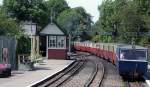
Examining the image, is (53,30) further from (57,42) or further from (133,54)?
(133,54)

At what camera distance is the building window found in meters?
59.0

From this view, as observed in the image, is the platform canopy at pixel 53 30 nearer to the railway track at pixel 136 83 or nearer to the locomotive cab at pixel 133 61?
the railway track at pixel 136 83

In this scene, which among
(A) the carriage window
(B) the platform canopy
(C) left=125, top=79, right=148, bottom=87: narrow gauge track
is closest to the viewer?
(C) left=125, top=79, right=148, bottom=87: narrow gauge track

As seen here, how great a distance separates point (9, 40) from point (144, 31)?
48.2m

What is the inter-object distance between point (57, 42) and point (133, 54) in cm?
2830

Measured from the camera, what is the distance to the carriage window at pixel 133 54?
102 feet

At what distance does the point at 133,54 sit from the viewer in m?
31.2

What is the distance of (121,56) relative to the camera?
31594 mm

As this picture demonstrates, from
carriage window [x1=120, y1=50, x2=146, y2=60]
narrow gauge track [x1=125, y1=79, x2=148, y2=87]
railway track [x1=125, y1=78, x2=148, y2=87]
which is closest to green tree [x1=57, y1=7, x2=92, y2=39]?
railway track [x1=125, y1=78, x2=148, y2=87]

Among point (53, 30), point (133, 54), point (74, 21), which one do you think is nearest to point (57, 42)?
point (53, 30)

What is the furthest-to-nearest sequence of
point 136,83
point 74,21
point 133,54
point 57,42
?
point 74,21
point 57,42
point 133,54
point 136,83

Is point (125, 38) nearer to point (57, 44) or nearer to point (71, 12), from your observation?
point (57, 44)

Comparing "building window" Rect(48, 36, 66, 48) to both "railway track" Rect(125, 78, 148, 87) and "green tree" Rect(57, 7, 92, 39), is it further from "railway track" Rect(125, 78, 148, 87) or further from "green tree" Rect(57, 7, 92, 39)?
"green tree" Rect(57, 7, 92, 39)

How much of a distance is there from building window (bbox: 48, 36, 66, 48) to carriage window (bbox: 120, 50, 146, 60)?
2742 centimetres
